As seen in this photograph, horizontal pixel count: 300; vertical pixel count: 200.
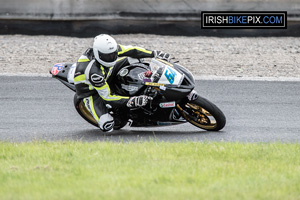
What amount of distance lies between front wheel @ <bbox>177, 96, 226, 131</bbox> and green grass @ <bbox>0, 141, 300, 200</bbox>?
758 mm

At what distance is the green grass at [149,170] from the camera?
5.14 metres

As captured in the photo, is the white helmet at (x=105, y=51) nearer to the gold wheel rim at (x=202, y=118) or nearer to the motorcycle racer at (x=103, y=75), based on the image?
the motorcycle racer at (x=103, y=75)

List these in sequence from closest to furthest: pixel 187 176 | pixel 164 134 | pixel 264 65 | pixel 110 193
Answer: pixel 110 193 → pixel 187 176 → pixel 164 134 → pixel 264 65

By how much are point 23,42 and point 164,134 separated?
7.00 m

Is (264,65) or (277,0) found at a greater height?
(277,0)

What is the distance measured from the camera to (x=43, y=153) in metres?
6.79

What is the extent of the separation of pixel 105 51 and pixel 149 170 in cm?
234

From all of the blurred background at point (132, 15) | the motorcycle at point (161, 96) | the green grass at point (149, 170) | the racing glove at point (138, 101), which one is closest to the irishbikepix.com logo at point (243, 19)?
the blurred background at point (132, 15)

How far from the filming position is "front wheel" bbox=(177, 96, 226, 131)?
26.0ft

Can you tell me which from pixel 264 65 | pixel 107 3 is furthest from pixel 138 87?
pixel 107 3

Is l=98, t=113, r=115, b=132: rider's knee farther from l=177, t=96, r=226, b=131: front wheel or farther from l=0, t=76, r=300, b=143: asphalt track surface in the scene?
l=177, t=96, r=226, b=131: front wheel

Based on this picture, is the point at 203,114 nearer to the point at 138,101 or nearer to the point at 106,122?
the point at 138,101

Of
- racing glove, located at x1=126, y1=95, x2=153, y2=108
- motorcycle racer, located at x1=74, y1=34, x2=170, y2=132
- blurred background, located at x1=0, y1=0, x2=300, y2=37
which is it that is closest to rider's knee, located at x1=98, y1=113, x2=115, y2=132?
motorcycle racer, located at x1=74, y1=34, x2=170, y2=132

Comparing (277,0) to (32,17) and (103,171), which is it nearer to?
(32,17)
